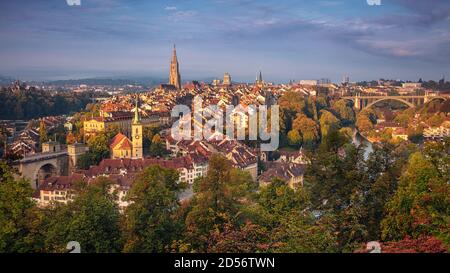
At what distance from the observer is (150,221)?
18.5ft

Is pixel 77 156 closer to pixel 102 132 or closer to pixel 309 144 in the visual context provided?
pixel 102 132

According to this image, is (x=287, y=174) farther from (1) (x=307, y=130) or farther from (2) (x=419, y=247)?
(2) (x=419, y=247)

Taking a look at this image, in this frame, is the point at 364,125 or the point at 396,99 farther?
the point at 396,99

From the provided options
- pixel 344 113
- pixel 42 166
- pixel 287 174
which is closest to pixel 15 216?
pixel 287 174

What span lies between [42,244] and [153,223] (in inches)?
49.3

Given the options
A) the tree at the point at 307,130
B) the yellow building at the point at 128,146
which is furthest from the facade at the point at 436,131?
the yellow building at the point at 128,146

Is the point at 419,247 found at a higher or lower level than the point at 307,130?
higher

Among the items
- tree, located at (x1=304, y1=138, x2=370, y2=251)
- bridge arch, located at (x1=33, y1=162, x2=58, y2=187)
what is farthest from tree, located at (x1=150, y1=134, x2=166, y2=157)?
tree, located at (x1=304, y1=138, x2=370, y2=251)

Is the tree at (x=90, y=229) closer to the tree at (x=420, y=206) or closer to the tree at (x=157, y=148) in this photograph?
the tree at (x=420, y=206)

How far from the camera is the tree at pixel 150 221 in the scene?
5.46m

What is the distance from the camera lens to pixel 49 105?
90.1 ft
